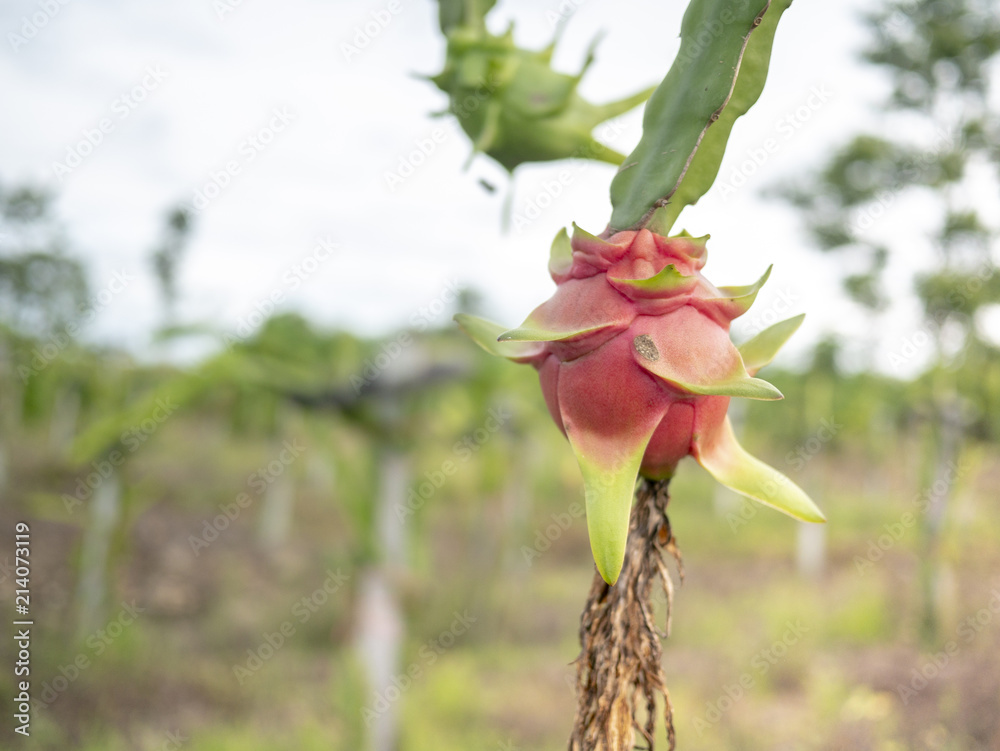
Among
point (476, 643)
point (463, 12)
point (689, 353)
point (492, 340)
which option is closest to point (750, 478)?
point (689, 353)

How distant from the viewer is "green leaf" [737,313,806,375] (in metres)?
0.59

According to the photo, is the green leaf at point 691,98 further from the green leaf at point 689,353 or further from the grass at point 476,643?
the grass at point 476,643

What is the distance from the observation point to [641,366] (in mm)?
506

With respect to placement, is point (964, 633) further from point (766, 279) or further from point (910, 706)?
point (766, 279)

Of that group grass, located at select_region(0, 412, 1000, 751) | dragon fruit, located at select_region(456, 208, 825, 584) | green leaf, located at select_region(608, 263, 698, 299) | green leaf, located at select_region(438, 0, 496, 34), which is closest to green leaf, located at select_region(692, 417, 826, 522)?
dragon fruit, located at select_region(456, 208, 825, 584)

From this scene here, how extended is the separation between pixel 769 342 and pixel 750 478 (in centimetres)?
13

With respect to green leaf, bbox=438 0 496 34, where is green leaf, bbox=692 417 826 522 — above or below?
below

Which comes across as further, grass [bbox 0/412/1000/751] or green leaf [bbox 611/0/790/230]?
grass [bbox 0/412/1000/751]

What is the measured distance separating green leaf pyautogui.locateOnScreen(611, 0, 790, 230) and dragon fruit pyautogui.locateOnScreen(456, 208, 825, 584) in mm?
26

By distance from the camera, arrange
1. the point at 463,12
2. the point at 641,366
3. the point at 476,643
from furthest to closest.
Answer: the point at 476,643 < the point at 463,12 < the point at 641,366

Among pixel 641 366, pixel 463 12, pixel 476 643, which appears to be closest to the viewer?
pixel 641 366

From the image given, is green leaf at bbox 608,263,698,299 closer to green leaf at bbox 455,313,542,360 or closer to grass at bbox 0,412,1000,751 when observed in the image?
green leaf at bbox 455,313,542,360

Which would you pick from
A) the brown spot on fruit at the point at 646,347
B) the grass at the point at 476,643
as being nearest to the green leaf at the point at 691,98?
the brown spot on fruit at the point at 646,347

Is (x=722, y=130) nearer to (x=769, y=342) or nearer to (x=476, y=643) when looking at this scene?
(x=769, y=342)
